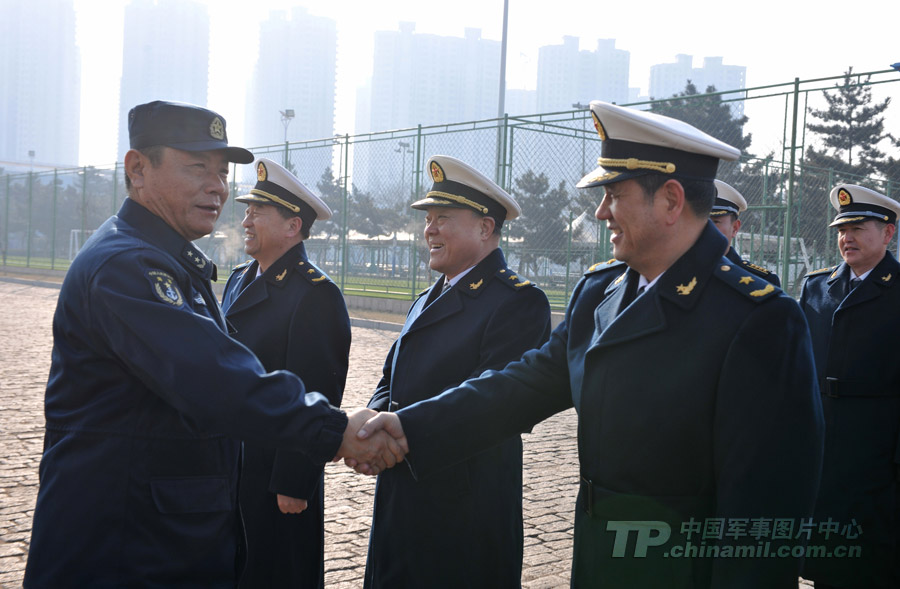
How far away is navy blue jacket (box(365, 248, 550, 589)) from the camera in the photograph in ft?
10.2

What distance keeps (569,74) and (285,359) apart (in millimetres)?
123170

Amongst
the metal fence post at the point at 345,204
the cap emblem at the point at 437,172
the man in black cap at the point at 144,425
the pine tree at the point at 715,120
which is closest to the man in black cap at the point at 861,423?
the cap emblem at the point at 437,172

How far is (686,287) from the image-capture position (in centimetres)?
221

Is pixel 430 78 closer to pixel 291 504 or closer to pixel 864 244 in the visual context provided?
pixel 864 244

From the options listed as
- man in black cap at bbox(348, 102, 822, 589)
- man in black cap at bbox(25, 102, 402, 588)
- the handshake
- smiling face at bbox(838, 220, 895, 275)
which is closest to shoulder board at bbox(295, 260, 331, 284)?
the handshake

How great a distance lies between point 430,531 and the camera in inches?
122

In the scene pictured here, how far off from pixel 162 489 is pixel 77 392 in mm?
365

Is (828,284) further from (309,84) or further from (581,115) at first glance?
(309,84)

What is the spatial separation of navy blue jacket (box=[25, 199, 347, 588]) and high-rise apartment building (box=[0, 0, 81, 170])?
157 m

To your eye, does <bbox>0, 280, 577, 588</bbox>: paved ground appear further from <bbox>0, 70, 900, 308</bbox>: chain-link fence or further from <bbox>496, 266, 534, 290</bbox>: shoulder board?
<bbox>0, 70, 900, 308</bbox>: chain-link fence

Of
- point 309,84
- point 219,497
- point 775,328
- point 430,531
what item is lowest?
point 430,531

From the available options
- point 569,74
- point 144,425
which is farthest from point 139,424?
point 569,74

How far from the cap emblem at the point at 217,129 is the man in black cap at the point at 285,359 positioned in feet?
3.67

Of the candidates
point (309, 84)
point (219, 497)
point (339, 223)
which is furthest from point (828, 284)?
point (309, 84)
